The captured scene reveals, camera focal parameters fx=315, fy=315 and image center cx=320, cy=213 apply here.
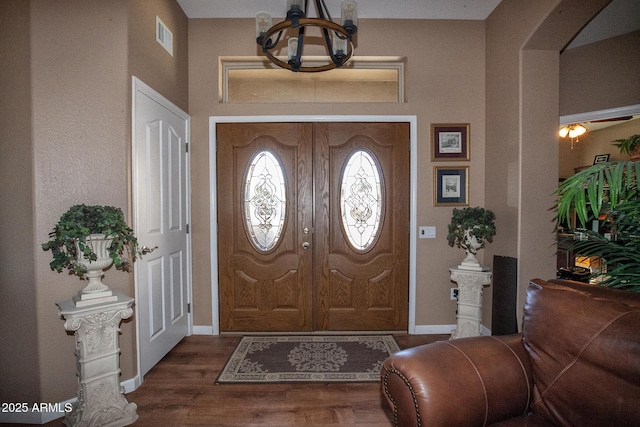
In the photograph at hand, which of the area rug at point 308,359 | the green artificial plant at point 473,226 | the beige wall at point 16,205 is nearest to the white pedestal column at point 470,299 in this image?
the green artificial plant at point 473,226

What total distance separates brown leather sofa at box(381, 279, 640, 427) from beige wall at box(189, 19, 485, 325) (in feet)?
6.17

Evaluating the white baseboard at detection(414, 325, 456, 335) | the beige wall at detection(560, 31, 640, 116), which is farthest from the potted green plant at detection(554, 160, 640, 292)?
the beige wall at detection(560, 31, 640, 116)

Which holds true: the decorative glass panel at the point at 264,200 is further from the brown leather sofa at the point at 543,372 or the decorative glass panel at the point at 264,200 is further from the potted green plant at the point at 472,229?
the brown leather sofa at the point at 543,372

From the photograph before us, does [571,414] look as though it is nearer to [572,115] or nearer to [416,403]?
[416,403]

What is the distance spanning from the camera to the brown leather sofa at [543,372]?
1100 mm

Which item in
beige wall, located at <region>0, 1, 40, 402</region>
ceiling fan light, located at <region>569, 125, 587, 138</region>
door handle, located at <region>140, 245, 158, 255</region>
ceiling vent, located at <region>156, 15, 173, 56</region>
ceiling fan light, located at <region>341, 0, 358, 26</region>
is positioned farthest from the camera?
ceiling fan light, located at <region>569, 125, 587, 138</region>

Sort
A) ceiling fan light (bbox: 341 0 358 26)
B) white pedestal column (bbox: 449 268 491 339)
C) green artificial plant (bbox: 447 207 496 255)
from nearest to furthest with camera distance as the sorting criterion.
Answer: ceiling fan light (bbox: 341 0 358 26) < green artificial plant (bbox: 447 207 496 255) < white pedestal column (bbox: 449 268 491 339)

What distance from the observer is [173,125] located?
283 centimetres

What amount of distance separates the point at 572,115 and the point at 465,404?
10.6 feet

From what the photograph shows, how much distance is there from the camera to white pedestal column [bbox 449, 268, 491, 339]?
9.14 ft

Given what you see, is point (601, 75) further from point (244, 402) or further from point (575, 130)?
point (244, 402)

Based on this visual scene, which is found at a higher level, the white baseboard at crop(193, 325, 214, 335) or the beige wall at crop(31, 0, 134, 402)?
the beige wall at crop(31, 0, 134, 402)

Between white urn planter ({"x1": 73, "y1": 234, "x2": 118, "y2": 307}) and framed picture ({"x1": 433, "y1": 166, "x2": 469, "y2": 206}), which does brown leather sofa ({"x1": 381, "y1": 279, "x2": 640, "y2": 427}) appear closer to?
white urn planter ({"x1": 73, "y1": 234, "x2": 118, "y2": 307})

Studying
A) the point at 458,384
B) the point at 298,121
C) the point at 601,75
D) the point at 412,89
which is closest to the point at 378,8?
the point at 412,89
